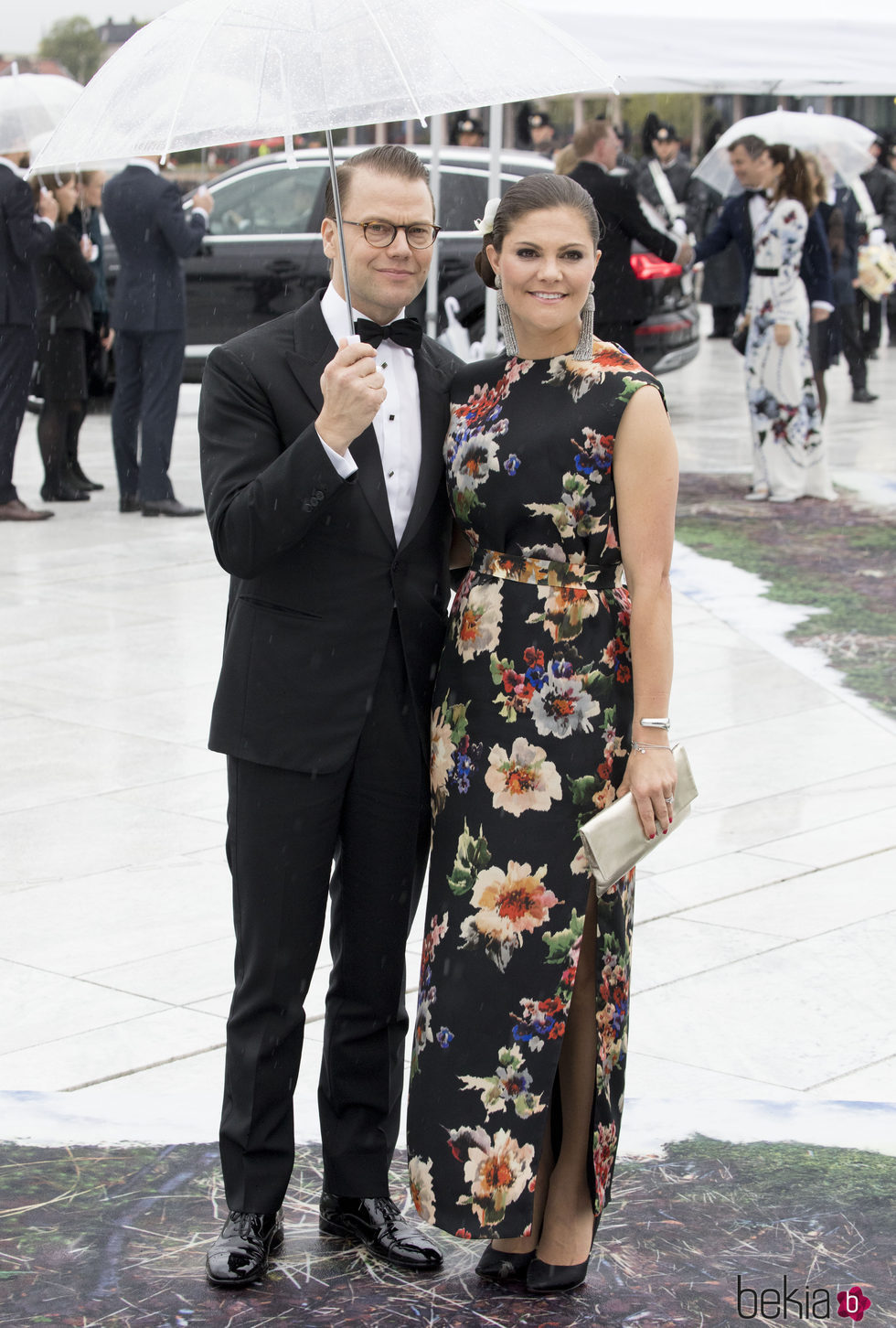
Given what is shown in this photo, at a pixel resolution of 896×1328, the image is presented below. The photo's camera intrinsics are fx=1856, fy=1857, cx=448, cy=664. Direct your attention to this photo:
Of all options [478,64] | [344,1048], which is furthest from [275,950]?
[478,64]

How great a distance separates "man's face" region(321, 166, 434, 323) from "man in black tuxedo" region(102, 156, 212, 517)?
7.92 m

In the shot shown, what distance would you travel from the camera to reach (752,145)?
1113 cm

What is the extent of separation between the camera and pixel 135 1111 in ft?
12.8

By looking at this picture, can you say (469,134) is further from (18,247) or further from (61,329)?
(18,247)

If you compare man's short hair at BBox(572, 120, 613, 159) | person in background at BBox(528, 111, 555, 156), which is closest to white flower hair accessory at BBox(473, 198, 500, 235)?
man's short hair at BBox(572, 120, 613, 159)

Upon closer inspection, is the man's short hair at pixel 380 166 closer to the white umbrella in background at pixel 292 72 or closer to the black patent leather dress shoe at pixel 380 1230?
the white umbrella in background at pixel 292 72

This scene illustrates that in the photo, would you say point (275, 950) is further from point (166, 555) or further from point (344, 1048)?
point (166, 555)

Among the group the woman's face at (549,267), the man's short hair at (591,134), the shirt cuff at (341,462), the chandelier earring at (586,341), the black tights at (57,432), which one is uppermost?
the man's short hair at (591,134)

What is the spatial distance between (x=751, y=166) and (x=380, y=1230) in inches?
355

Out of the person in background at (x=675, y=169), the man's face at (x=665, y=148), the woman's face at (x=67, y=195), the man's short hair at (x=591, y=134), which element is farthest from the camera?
the man's face at (x=665, y=148)

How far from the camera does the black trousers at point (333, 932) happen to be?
10.6ft

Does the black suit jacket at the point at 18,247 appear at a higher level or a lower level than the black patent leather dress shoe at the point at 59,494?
higher

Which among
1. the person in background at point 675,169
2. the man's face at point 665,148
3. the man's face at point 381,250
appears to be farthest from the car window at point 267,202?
the man's face at point 381,250

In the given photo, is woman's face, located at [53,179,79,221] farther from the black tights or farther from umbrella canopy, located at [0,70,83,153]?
the black tights
